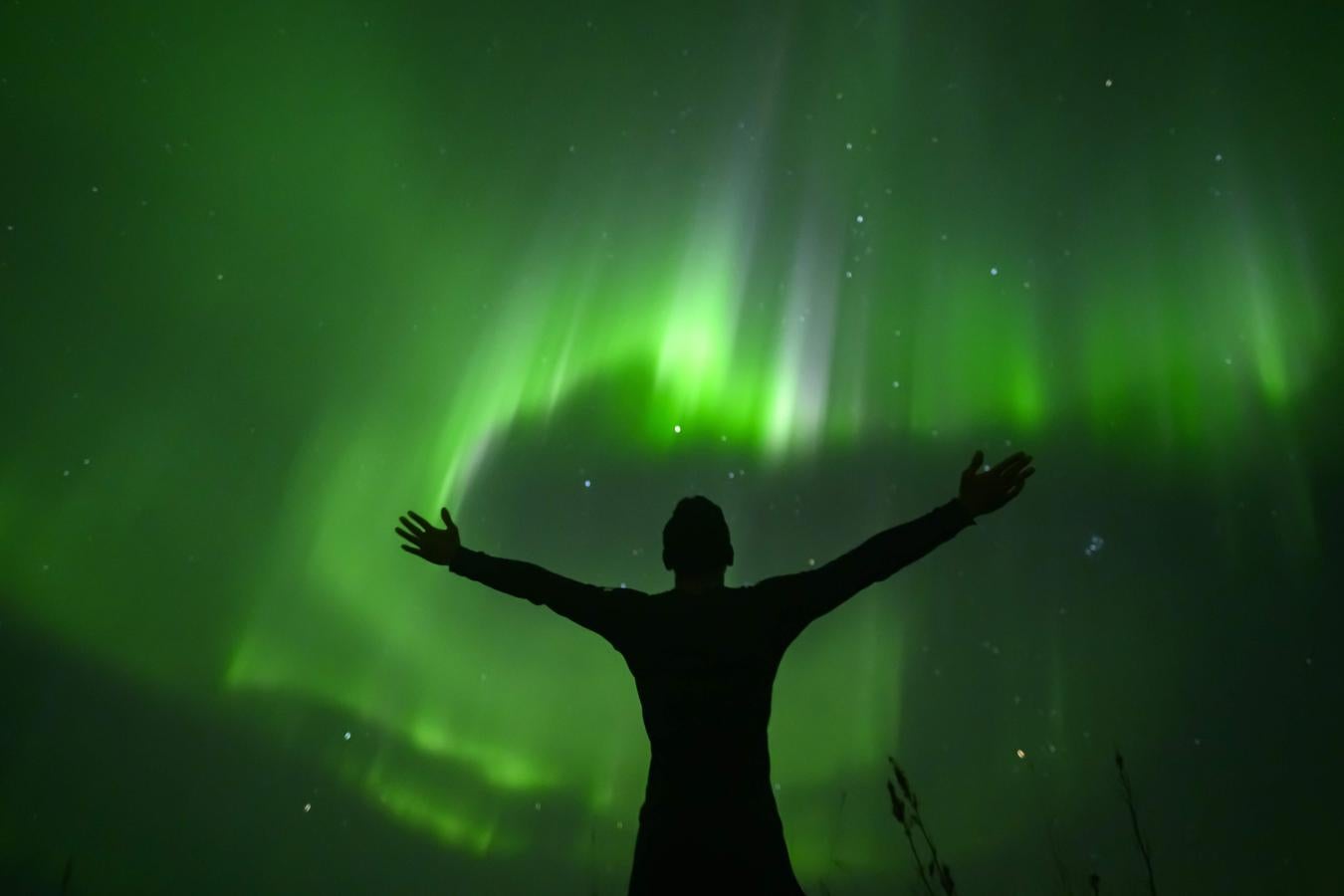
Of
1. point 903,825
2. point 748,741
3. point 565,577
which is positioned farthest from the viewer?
point 903,825

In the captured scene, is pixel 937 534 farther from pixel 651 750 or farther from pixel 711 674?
pixel 651 750

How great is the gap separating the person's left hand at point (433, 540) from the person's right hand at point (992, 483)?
83.0 inches

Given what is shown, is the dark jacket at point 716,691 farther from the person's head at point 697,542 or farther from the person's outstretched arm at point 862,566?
the person's head at point 697,542

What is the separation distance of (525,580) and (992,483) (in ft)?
6.07

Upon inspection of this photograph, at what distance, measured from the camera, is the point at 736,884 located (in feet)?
8.49

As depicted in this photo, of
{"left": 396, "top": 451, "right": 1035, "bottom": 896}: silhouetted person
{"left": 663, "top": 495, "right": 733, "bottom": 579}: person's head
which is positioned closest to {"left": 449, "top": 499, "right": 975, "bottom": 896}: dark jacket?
{"left": 396, "top": 451, "right": 1035, "bottom": 896}: silhouetted person

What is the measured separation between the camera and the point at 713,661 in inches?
112

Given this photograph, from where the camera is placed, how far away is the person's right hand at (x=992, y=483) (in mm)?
3332

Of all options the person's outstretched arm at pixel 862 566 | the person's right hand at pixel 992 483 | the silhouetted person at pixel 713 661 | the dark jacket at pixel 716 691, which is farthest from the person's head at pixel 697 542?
the person's right hand at pixel 992 483

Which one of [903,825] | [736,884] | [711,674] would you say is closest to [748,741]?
[711,674]

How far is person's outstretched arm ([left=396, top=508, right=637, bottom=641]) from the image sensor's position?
3127 mm

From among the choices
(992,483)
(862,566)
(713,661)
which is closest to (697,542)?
(713,661)

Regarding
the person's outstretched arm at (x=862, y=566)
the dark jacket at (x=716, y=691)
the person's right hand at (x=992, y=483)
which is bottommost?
the dark jacket at (x=716, y=691)

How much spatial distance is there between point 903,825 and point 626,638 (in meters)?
1.64
